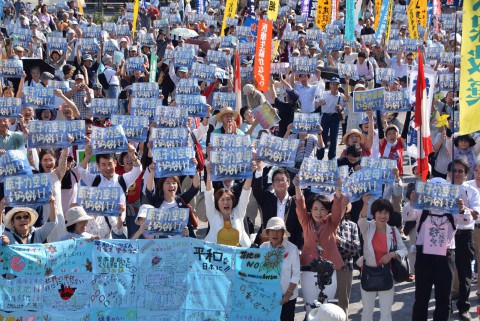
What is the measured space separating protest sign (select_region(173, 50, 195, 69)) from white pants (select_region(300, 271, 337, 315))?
29.2ft

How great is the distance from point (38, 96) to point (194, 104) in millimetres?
2134

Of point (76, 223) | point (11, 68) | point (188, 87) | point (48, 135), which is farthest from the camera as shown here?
point (11, 68)

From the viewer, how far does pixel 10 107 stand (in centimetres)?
1242

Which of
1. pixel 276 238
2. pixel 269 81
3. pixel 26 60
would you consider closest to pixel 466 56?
pixel 276 238

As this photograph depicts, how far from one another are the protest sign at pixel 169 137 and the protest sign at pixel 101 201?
2250 millimetres

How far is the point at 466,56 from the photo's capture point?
9305 mm

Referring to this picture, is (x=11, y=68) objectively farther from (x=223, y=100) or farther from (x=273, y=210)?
(x=273, y=210)

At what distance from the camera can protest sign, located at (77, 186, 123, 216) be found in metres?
9.06

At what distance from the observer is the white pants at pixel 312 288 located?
343 inches

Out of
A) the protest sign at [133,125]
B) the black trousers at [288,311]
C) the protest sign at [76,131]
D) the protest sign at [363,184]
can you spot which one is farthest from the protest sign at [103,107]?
the black trousers at [288,311]

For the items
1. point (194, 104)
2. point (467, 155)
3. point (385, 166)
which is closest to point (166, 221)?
point (385, 166)

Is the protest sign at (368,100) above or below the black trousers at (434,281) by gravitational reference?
above

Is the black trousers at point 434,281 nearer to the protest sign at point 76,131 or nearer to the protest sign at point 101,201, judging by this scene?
the protest sign at point 101,201

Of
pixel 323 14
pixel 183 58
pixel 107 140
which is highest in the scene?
pixel 323 14
